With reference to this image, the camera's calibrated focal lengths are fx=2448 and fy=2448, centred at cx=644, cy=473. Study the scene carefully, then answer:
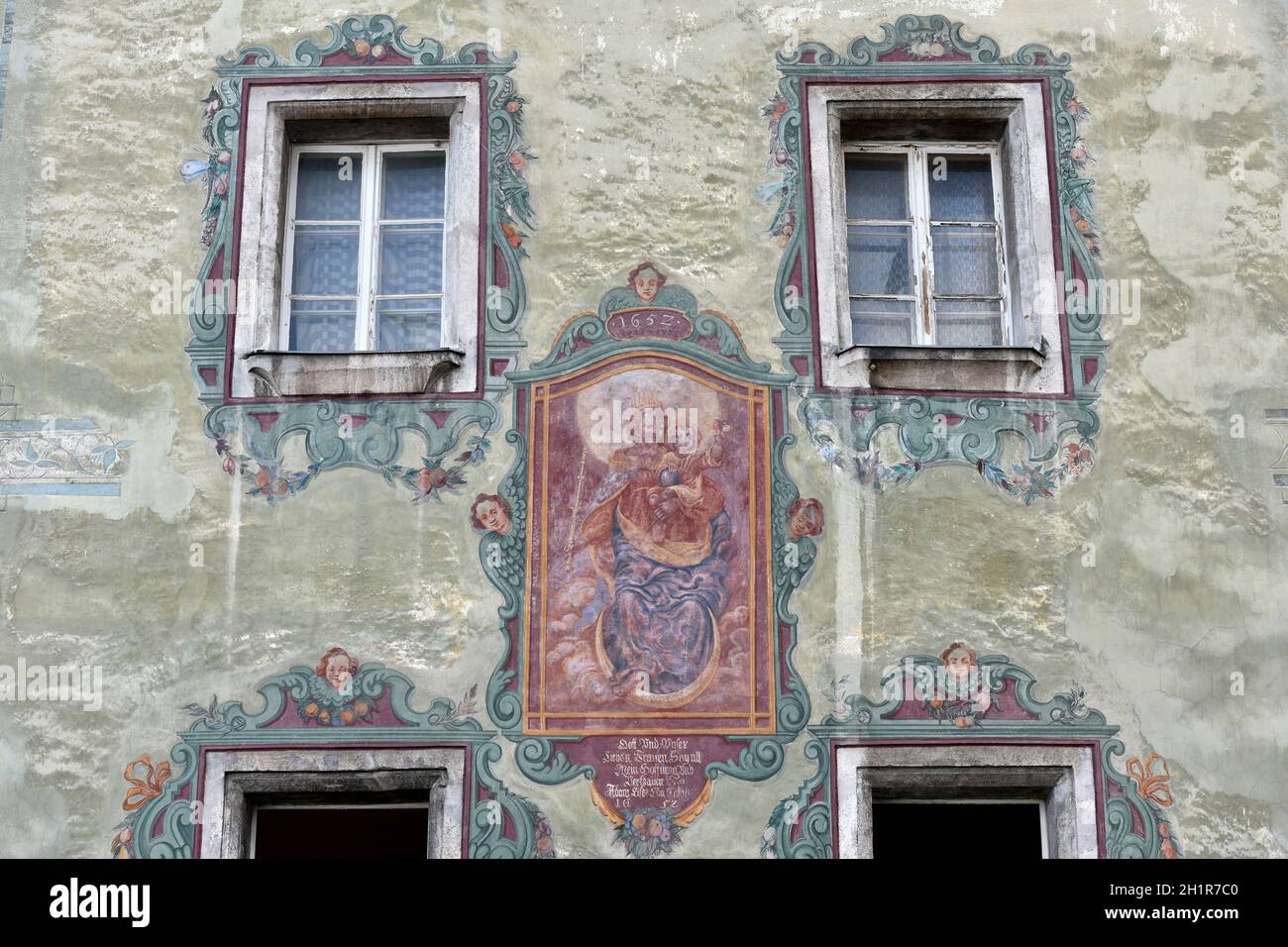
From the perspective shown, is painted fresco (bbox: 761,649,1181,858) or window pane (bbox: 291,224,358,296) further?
window pane (bbox: 291,224,358,296)

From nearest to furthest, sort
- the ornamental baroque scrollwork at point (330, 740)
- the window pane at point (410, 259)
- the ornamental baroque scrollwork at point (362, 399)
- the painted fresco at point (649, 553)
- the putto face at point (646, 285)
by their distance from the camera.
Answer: the ornamental baroque scrollwork at point (330, 740) → the painted fresco at point (649, 553) → the ornamental baroque scrollwork at point (362, 399) → the putto face at point (646, 285) → the window pane at point (410, 259)

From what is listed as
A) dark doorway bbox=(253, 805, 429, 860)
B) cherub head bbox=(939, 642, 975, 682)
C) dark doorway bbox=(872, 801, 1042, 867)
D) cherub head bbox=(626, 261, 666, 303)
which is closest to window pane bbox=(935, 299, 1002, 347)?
cherub head bbox=(626, 261, 666, 303)

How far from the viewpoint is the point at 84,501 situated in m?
10.1

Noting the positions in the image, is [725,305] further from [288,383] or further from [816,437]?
[288,383]

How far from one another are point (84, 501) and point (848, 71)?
3.78 meters

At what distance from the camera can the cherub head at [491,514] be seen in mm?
10008

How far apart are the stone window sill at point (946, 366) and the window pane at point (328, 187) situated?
2317 millimetres

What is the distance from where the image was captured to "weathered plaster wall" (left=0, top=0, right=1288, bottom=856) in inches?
386

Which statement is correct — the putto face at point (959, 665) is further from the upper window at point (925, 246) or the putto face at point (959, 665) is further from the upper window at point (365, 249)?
the upper window at point (365, 249)

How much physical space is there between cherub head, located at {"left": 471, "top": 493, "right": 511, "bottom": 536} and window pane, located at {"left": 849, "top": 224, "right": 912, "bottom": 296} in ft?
6.10

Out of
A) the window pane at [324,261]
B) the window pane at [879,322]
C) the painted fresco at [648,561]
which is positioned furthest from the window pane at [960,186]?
the window pane at [324,261]

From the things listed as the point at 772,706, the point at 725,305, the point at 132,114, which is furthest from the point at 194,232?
the point at 772,706

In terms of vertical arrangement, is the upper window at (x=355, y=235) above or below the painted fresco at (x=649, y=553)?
above

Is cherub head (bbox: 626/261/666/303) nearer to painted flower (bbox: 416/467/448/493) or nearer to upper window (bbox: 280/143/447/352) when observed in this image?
upper window (bbox: 280/143/447/352)
